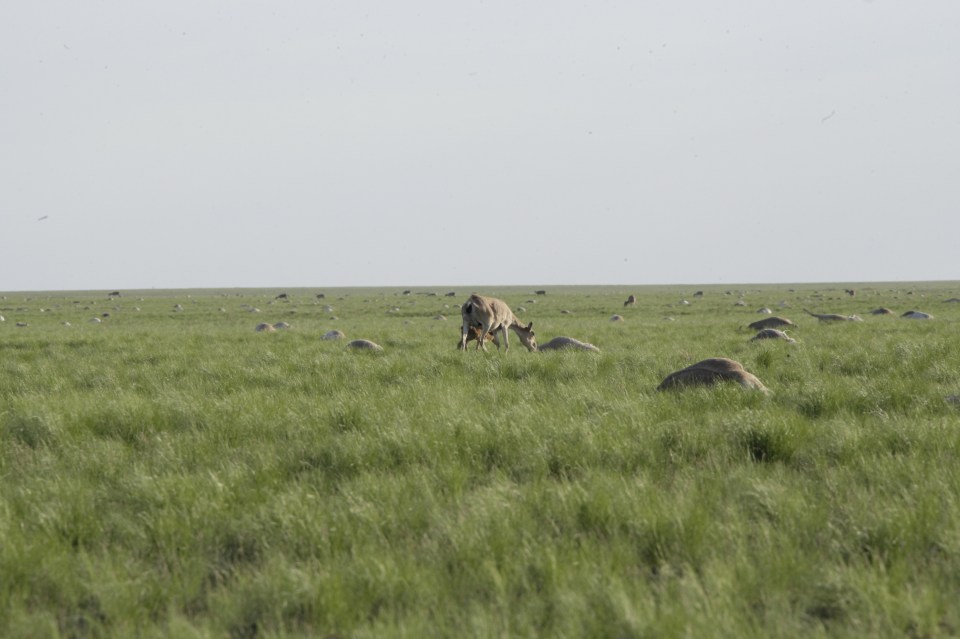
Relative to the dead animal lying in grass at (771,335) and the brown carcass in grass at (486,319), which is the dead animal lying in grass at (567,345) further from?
the dead animal lying in grass at (771,335)

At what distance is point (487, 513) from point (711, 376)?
5.21 m

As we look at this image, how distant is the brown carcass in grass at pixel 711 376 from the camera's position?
864 centimetres

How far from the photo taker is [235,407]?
7.91 metres

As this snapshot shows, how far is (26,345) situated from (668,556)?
61.1ft

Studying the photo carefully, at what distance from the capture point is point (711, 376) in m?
8.74

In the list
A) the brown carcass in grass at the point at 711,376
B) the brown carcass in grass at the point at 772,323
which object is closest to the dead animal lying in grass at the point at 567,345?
the brown carcass in grass at the point at 711,376

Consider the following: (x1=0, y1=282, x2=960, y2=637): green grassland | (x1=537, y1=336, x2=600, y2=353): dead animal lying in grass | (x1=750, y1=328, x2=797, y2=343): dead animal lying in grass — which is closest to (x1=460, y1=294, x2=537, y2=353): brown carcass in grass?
(x1=537, y1=336, x2=600, y2=353): dead animal lying in grass

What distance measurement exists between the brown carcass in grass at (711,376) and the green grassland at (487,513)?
401mm

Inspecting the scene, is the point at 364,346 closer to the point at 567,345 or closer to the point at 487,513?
the point at 567,345

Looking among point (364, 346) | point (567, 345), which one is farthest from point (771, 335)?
point (364, 346)

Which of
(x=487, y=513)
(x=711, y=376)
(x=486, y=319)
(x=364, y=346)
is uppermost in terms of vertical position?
(x=486, y=319)

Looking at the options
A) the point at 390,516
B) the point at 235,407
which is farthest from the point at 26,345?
the point at 390,516

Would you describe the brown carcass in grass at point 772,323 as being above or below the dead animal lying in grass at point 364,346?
above

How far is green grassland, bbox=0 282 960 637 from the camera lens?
10.9 feet
